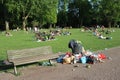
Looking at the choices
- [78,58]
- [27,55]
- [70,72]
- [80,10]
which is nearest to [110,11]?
[80,10]

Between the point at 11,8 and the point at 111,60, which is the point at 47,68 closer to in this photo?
the point at 111,60

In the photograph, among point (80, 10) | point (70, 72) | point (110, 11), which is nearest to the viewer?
point (70, 72)

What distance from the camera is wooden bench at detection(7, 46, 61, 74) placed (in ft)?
38.9

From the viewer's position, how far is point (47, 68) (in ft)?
42.2

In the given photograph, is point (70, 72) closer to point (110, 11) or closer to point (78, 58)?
point (78, 58)

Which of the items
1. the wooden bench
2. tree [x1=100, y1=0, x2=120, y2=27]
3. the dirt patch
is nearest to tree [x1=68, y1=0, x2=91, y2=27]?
tree [x1=100, y1=0, x2=120, y2=27]

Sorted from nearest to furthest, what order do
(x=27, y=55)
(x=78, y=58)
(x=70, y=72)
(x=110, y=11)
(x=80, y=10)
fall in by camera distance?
(x=70, y=72)
(x=27, y=55)
(x=78, y=58)
(x=110, y=11)
(x=80, y=10)

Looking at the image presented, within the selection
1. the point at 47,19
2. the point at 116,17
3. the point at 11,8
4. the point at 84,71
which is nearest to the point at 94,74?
the point at 84,71

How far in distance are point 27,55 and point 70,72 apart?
2277 mm

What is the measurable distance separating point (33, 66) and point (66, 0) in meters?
84.9

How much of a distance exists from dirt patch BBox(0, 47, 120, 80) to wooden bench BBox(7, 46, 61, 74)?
50cm

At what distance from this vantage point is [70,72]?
11805 mm

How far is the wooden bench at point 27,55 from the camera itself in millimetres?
11842

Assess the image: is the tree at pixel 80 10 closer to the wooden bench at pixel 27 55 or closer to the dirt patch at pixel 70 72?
the wooden bench at pixel 27 55
